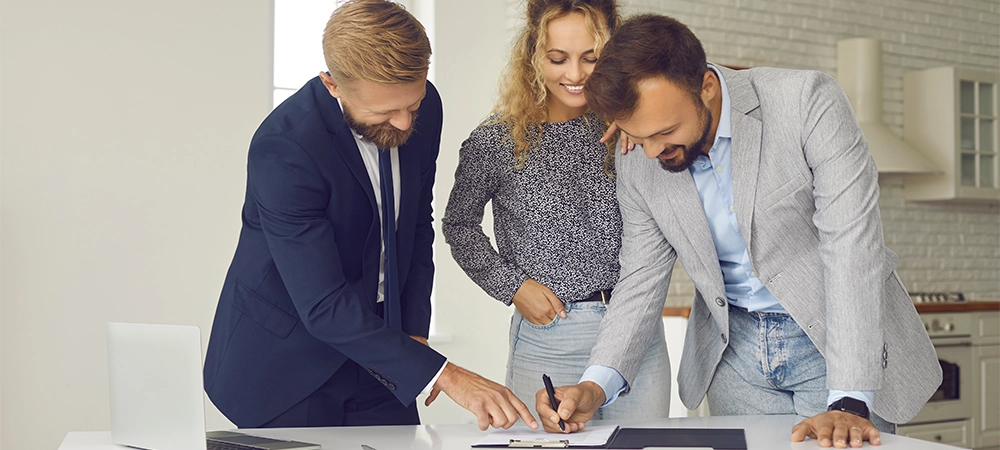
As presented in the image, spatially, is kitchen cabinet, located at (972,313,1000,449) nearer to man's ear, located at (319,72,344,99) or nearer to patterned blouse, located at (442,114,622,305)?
patterned blouse, located at (442,114,622,305)

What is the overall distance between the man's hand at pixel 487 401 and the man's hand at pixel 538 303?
0.47m

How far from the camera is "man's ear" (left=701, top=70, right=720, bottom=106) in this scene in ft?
6.13

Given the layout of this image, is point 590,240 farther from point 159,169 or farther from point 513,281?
point 159,169

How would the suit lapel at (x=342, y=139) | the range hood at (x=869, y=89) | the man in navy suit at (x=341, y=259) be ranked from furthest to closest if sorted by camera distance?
1. the range hood at (x=869, y=89)
2. the suit lapel at (x=342, y=139)
3. the man in navy suit at (x=341, y=259)

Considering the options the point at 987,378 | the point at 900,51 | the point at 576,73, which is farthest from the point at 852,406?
the point at 900,51

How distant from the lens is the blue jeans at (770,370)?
1.92m

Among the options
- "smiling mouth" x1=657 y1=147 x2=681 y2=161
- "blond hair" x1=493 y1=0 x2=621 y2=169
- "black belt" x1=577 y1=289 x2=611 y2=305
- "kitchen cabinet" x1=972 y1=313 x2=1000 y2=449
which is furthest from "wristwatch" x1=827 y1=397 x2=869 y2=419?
"kitchen cabinet" x1=972 y1=313 x2=1000 y2=449

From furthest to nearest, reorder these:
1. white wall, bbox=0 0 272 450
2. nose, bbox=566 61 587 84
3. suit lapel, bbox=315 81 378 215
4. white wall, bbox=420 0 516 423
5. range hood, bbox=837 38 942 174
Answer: range hood, bbox=837 38 942 174
white wall, bbox=420 0 516 423
white wall, bbox=0 0 272 450
nose, bbox=566 61 587 84
suit lapel, bbox=315 81 378 215

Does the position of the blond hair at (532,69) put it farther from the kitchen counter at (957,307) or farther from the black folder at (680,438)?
the kitchen counter at (957,307)

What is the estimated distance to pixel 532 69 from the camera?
2307mm

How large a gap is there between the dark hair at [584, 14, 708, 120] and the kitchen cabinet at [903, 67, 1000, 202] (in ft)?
15.5

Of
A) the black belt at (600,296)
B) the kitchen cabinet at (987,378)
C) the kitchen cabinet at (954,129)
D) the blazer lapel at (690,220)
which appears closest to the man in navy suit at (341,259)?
the black belt at (600,296)

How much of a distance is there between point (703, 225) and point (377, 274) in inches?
27.2

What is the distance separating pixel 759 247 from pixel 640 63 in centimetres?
44
